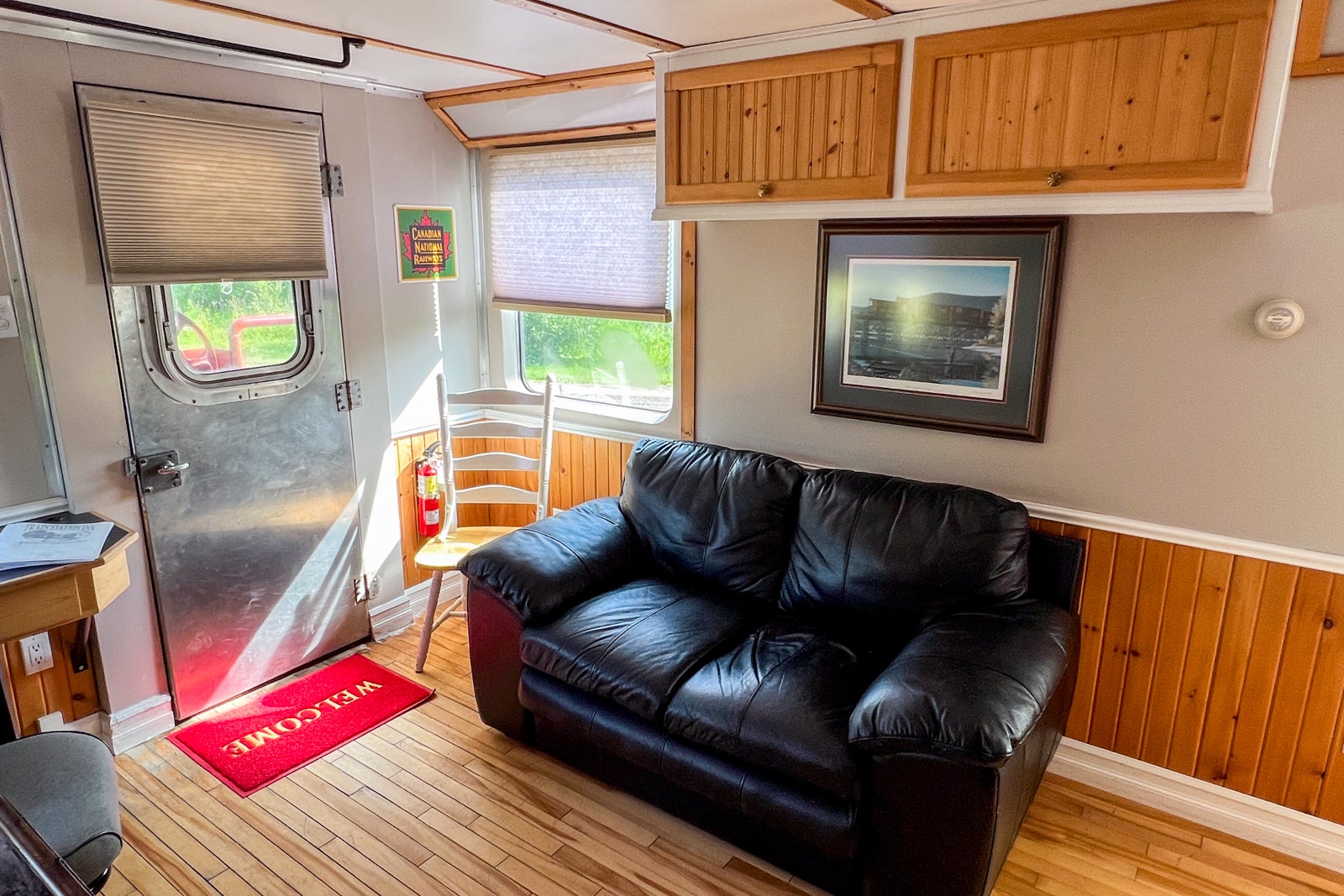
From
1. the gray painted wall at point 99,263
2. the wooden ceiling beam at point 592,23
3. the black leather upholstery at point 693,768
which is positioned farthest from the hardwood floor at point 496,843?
the wooden ceiling beam at point 592,23

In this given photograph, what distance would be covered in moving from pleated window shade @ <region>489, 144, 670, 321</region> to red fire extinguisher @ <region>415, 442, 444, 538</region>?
811mm

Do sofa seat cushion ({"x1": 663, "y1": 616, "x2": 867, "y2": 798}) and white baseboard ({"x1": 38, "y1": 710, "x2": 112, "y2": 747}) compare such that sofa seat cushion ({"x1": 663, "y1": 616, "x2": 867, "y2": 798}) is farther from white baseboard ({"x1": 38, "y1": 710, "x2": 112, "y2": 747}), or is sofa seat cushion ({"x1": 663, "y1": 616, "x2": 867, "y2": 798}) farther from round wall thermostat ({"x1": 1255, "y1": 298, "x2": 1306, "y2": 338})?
white baseboard ({"x1": 38, "y1": 710, "x2": 112, "y2": 747})

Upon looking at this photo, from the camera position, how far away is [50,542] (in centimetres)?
224

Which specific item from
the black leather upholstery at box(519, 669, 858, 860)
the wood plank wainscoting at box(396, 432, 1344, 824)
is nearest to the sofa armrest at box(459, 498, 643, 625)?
the black leather upholstery at box(519, 669, 858, 860)

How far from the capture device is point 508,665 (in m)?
2.65

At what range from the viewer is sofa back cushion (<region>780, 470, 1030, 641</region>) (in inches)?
91.8

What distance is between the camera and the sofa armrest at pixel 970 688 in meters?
1.77

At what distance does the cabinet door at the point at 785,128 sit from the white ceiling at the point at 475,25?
0.12 m

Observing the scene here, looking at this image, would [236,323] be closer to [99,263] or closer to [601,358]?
[99,263]

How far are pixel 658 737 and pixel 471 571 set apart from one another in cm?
87

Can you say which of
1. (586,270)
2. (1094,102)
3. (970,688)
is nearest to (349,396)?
(586,270)

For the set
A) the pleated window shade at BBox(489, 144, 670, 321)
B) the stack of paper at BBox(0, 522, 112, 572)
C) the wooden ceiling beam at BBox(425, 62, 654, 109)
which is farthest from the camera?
the pleated window shade at BBox(489, 144, 670, 321)

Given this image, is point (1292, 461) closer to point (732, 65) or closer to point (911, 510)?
point (911, 510)

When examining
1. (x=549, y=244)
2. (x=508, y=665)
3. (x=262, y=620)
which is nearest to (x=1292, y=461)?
(x=508, y=665)
